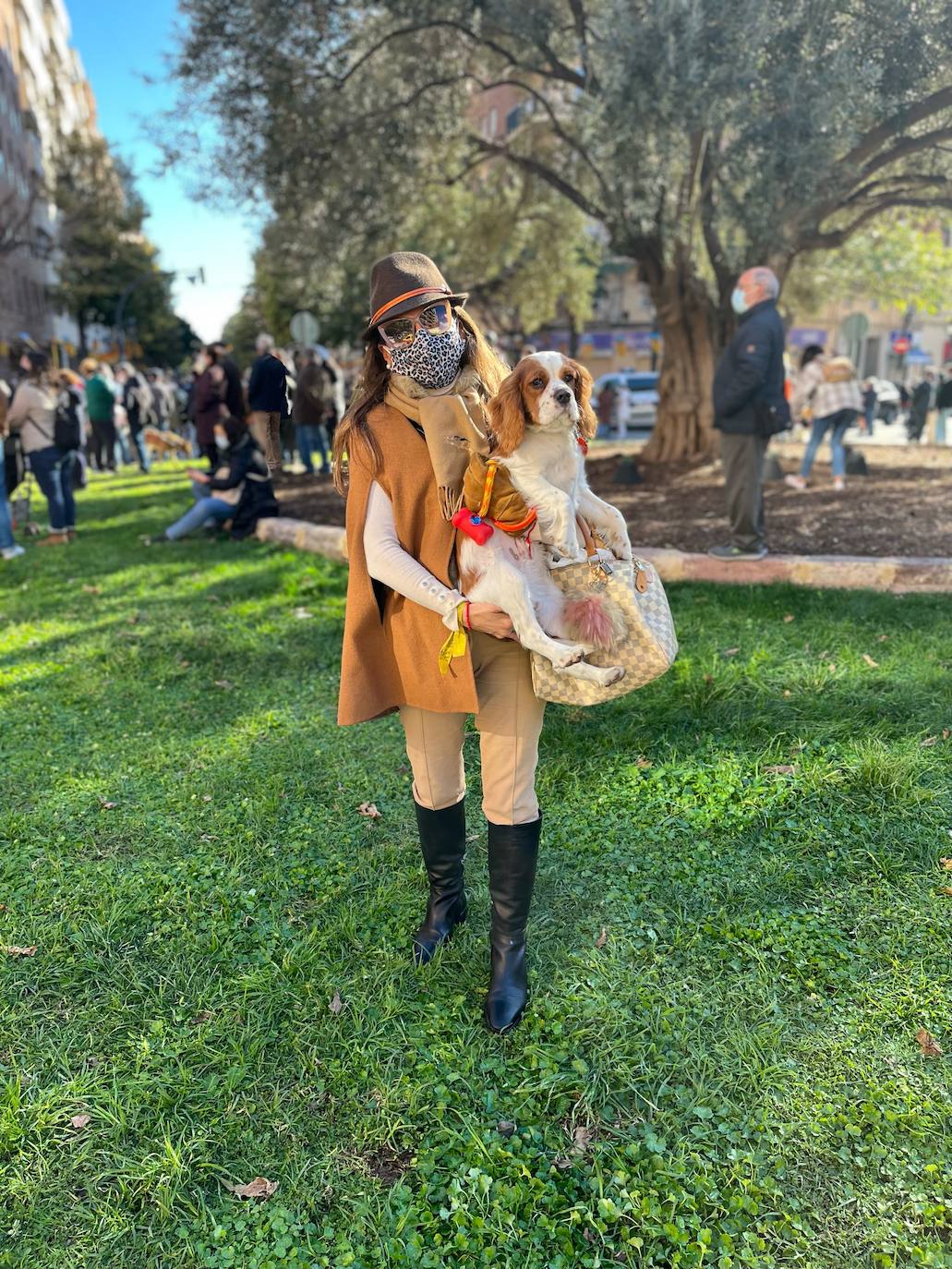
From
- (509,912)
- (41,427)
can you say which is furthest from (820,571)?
(41,427)

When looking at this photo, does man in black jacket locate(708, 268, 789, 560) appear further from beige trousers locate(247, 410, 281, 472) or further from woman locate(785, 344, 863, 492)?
beige trousers locate(247, 410, 281, 472)

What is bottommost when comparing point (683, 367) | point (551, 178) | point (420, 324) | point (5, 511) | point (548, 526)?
point (5, 511)

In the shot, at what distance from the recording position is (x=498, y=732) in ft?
8.17

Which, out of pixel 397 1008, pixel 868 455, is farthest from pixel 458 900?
pixel 868 455

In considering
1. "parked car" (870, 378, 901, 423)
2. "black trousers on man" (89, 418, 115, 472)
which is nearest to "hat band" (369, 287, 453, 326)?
"black trousers on man" (89, 418, 115, 472)

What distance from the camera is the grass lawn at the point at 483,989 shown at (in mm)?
2049

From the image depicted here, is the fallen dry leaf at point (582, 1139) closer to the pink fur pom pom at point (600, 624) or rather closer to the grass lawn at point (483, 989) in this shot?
the grass lawn at point (483, 989)

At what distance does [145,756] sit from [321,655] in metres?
1.51

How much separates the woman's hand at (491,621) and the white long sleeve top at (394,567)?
0.05 metres

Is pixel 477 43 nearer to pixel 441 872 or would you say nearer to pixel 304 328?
pixel 304 328

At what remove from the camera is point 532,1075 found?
2.43m

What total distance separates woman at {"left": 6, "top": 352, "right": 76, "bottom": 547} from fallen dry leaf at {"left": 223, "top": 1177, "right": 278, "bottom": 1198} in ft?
27.8

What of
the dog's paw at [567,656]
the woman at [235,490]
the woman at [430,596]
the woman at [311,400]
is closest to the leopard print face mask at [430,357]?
the woman at [430,596]

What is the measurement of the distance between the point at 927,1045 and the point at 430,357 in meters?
2.33
